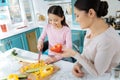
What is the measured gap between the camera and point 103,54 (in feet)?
3.24

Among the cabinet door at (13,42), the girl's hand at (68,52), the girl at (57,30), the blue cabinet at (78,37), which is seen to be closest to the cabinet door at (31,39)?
the cabinet door at (13,42)

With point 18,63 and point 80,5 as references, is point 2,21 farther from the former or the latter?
point 80,5

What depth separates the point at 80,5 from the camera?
103 cm

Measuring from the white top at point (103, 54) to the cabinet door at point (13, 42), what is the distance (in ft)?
5.82

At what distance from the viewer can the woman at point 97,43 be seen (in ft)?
3.27

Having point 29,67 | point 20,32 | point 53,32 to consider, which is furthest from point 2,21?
point 29,67

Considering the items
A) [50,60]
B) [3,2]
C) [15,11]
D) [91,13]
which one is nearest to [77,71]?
[50,60]

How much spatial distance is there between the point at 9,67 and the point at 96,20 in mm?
793

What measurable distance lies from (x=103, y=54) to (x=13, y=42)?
6.43 ft

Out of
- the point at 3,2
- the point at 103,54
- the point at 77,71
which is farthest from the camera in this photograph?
the point at 3,2

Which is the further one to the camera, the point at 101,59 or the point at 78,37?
the point at 78,37

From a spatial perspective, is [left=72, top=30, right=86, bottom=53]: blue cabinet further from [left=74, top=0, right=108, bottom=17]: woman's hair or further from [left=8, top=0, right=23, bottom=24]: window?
[left=74, top=0, right=108, bottom=17]: woman's hair

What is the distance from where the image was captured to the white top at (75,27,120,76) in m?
0.99

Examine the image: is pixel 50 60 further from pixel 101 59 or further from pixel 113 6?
pixel 113 6
